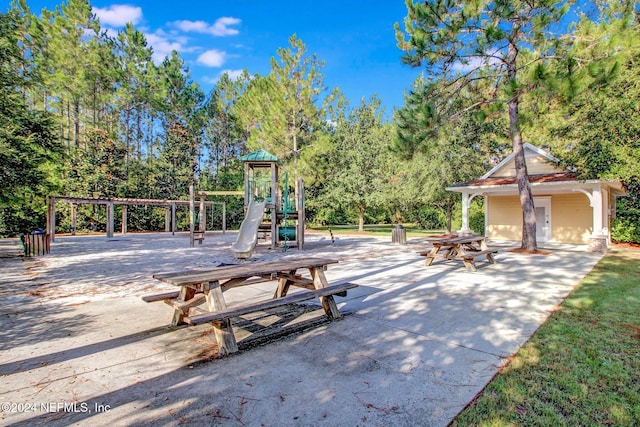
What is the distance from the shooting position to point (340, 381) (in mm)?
2355

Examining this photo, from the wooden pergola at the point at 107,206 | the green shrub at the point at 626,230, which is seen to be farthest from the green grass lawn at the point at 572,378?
the wooden pergola at the point at 107,206

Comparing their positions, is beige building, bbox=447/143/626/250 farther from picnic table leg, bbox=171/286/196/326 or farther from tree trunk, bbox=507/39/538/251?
picnic table leg, bbox=171/286/196/326

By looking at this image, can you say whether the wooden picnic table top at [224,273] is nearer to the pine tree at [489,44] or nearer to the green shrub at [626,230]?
the pine tree at [489,44]

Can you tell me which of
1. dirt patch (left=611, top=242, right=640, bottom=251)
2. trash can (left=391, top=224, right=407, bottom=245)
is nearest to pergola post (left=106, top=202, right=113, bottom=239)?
trash can (left=391, top=224, right=407, bottom=245)

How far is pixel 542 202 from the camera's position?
609 inches

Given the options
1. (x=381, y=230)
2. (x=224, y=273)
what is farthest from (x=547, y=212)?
(x=224, y=273)

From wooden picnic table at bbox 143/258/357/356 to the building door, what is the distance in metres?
15.5

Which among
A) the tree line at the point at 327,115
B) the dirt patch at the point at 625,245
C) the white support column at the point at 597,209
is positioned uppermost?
the tree line at the point at 327,115

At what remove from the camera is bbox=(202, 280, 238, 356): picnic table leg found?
9.29 ft

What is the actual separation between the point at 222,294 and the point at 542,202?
1691cm

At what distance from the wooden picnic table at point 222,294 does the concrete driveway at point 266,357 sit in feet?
0.63

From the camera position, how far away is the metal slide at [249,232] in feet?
30.3

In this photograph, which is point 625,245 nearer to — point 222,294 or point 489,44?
point 489,44

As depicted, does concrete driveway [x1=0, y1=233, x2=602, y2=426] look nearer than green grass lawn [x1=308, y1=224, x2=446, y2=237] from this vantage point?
Yes
